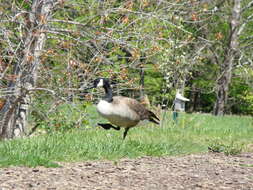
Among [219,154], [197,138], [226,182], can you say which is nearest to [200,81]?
[197,138]

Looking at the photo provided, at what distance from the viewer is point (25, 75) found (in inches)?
454

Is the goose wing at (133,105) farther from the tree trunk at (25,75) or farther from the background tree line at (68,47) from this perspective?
the tree trunk at (25,75)

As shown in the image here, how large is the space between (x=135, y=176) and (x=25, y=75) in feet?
17.7

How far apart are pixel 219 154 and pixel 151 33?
125 inches

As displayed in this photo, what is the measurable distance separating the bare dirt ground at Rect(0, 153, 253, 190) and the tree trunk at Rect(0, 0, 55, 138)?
3597 millimetres

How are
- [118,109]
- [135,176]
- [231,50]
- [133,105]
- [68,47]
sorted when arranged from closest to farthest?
[135,176]
[118,109]
[133,105]
[68,47]
[231,50]

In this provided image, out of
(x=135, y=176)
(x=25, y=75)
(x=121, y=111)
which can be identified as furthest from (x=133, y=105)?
(x=135, y=176)

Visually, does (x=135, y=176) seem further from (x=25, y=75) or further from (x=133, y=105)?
(x=25, y=75)

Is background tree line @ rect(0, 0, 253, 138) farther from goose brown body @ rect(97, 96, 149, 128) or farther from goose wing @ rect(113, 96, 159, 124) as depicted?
goose brown body @ rect(97, 96, 149, 128)

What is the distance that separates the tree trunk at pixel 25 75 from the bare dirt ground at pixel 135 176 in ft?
11.8

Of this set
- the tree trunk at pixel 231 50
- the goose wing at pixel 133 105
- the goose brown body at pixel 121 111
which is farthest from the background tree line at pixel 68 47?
the tree trunk at pixel 231 50

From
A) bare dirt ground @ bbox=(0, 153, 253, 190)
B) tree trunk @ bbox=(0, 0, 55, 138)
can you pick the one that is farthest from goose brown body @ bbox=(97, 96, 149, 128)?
tree trunk @ bbox=(0, 0, 55, 138)

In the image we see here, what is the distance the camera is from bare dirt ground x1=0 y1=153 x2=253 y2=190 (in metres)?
6.29

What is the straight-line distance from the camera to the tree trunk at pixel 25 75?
10.7 meters
